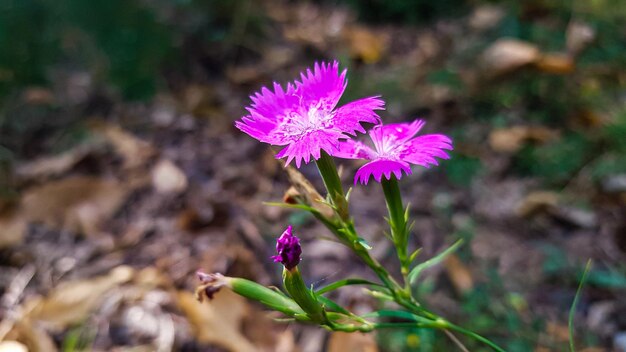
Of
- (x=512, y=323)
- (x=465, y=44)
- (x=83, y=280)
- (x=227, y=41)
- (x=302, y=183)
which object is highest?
(x=465, y=44)

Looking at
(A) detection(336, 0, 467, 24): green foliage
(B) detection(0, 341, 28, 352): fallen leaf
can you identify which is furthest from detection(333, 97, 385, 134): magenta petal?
(A) detection(336, 0, 467, 24): green foliage

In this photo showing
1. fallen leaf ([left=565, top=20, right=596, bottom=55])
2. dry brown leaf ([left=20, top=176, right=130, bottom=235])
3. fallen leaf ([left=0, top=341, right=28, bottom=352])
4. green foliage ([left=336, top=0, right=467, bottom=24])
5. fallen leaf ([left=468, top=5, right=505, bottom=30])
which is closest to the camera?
fallen leaf ([left=0, top=341, right=28, bottom=352])

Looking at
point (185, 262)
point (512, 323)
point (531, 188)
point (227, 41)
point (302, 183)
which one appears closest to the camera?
point (302, 183)

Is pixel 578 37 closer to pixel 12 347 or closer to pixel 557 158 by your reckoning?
pixel 557 158

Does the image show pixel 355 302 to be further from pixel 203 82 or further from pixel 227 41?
pixel 227 41

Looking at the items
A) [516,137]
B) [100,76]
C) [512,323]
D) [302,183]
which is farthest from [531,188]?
[100,76]

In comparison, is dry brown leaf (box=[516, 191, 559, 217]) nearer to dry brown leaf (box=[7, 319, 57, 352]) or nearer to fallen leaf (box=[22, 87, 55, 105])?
dry brown leaf (box=[7, 319, 57, 352])

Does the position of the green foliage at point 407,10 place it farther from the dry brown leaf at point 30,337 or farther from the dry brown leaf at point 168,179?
the dry brown leaf at point 30,337
